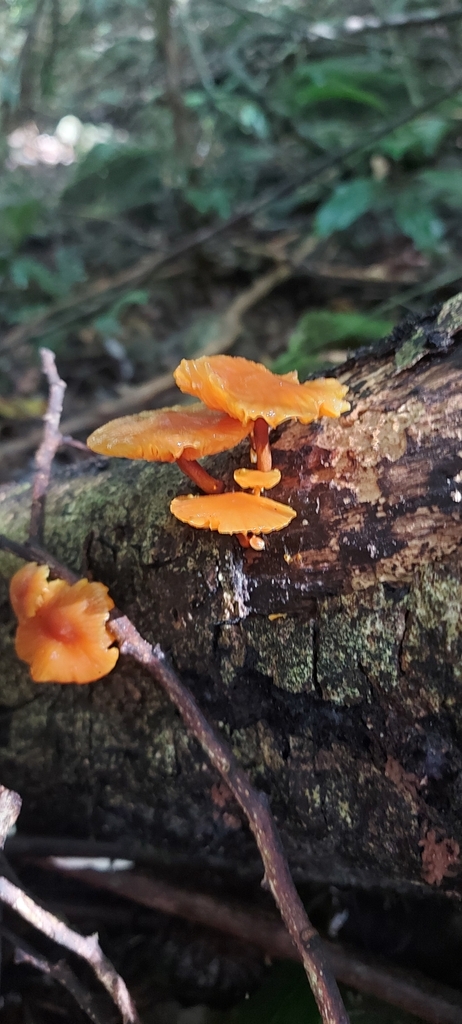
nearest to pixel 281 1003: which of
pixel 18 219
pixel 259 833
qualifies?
pixel 259 833

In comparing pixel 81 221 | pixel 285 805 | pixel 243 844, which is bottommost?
pixel 243 844

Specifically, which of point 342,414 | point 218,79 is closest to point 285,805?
point 342,414

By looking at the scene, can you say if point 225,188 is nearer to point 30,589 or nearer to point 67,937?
point 30,589

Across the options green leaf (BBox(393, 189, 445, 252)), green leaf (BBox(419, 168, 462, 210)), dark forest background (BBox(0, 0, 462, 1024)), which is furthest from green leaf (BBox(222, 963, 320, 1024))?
green leaf (BBox(419, 168, 462, 210))

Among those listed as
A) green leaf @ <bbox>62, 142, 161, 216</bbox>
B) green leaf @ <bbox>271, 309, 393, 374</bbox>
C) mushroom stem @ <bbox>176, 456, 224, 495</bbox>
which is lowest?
mushroom stem @ <bbox>176, 456, 224, 495</bbox>

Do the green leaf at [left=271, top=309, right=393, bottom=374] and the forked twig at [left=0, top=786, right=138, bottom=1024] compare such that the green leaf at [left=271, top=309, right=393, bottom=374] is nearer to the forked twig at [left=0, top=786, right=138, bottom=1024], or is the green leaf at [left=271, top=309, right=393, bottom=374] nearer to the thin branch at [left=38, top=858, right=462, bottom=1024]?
the thin branch at [left=38, top=858, right=462, bottom=1024]

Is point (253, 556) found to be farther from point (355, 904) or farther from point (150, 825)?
point (355, 904)
